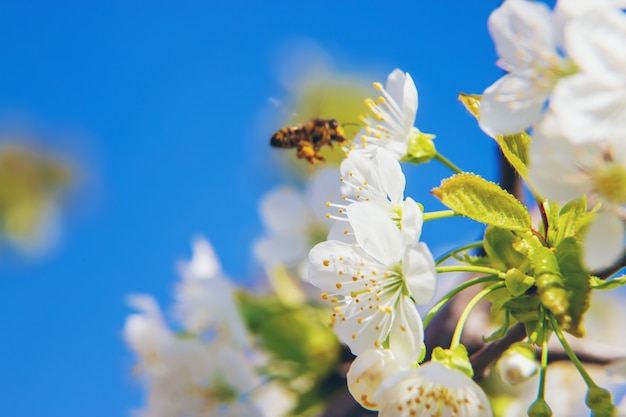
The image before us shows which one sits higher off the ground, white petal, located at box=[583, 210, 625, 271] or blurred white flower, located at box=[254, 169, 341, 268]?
blurred white flower, located at box=[254, 169, 341, 268]

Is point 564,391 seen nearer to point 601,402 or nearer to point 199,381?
point 199,381

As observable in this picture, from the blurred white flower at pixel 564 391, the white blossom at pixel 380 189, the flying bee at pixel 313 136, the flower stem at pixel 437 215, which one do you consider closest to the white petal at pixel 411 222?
the white blossom at pixel 380 189

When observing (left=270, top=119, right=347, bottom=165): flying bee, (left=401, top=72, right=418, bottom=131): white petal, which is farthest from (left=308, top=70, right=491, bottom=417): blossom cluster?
(left=270, top=119, right=347, bottom=165): flying bee

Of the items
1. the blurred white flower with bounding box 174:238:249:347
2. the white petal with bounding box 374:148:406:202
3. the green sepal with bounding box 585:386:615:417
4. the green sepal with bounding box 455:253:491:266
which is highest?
the blurred white flower with bounding box 174:238:249:347

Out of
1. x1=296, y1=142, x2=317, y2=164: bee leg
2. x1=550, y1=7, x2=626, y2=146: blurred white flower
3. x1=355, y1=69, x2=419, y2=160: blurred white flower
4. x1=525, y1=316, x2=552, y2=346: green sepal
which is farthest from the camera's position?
Answer: x1=296, y1=142, x2=317, y2=164: bee leg

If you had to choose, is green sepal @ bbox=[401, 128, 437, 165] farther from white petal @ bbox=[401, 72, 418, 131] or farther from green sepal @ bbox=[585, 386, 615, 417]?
green sepal @ bbox=[585, 386, 615, 417]

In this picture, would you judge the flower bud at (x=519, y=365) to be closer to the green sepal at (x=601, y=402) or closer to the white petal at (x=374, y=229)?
the green sepal at (x=601, y=402)

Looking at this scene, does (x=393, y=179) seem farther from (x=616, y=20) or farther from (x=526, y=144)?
(x=616, y=20)

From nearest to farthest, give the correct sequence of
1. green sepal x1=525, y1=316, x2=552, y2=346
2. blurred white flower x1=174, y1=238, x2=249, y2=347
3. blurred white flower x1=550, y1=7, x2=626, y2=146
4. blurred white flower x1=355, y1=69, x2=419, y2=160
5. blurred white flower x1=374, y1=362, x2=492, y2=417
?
blurred white flower x1=550, y1=7, x2=626, y2=146
blurred white flower x1=374, y1=362, x2=492, y2=417
green sepal x1=525, y1=316, x2=552, y2=346
blurred white flower x1=355, y1=69, x2=419, y2=160
blurred white flower x1=174, y1=238, x2=249, y2=347
